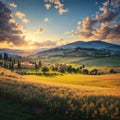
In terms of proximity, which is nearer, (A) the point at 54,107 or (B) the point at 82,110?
(B) the point at 82,110

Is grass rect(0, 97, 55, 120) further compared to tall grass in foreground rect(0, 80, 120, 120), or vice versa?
grass rect(0, 97, 55, 120)

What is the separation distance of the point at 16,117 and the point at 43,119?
206cm

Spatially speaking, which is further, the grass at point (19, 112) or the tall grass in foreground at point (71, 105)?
the grass at point (19, 112)

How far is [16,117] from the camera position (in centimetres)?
1519

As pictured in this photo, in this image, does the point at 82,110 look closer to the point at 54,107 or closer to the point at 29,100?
the point at 54,107

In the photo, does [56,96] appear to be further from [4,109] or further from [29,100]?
[4,109]

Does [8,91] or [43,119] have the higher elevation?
[8,91]

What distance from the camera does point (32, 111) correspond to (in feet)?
55.9

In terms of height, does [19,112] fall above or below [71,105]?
below

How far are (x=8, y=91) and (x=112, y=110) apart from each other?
11.0 metres

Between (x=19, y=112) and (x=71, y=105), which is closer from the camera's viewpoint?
(x=71, y=105)

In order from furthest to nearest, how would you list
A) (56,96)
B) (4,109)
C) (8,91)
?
(8,91), (56,96), (4,109)

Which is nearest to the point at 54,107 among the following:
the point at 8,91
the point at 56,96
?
the point at 56,96

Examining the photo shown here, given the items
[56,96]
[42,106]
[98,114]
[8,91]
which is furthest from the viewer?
[8,91]
